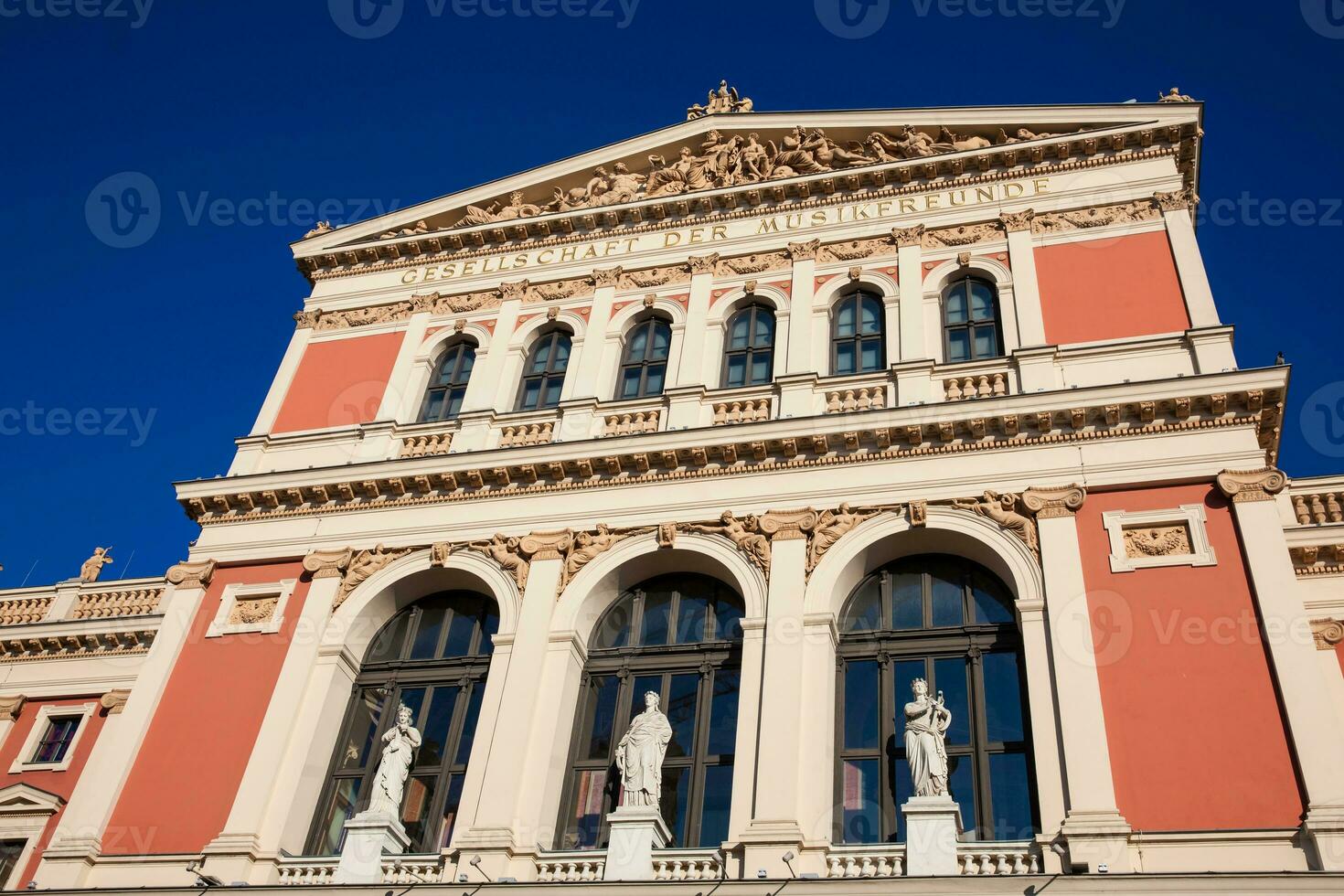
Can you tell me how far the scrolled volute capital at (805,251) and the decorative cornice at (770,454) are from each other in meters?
4.67

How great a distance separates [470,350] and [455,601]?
5892 mm

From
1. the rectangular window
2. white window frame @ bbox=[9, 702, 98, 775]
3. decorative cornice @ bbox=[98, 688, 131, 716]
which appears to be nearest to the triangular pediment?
decorative cornice @ bbox=[98, 688, 131, 716]

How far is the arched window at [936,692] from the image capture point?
15.3 meters

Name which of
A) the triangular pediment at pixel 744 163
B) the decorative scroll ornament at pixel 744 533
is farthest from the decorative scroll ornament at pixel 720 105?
the decorative scroll ornament at pixel 744 533

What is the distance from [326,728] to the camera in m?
18.4

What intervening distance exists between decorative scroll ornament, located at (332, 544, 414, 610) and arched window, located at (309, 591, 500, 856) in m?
0.83

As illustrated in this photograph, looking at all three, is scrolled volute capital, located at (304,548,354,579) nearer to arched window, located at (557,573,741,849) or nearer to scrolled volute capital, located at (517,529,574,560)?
scrolled volute capital, located at (517,529,574,560)

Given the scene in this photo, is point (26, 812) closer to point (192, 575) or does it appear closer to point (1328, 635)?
point (192, 575)

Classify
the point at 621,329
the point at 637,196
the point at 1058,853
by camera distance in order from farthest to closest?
the point at 637,196, the point at 621,329, the point at 1058,853

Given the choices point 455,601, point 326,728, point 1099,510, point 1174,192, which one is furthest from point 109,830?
point 1174,192

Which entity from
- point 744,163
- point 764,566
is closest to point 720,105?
point 744,163

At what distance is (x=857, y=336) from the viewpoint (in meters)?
21.1

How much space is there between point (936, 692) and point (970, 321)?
6860 mm

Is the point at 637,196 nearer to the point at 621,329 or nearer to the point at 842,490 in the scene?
the point at 621,329
